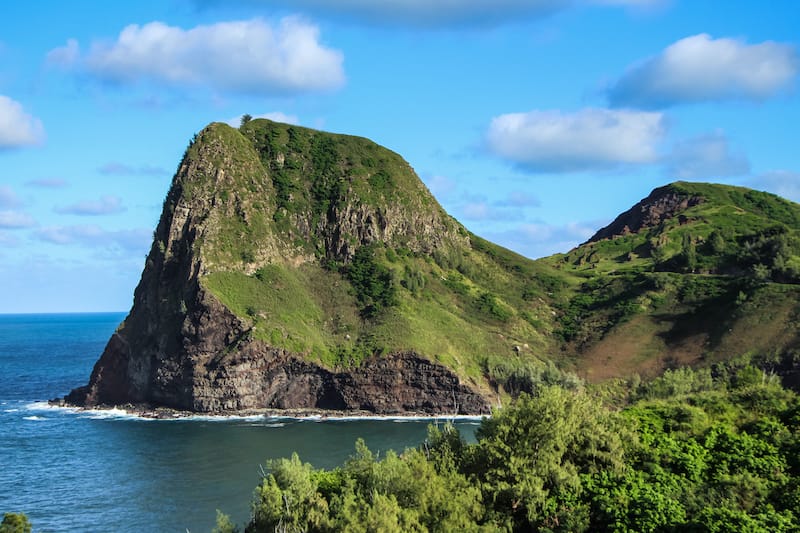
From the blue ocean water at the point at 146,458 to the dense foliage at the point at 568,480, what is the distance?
A: 1061 inches

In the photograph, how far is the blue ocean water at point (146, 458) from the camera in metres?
84.5

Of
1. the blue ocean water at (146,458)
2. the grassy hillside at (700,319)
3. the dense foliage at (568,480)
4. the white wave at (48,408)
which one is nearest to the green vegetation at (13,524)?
the dense foliage at (568,480)

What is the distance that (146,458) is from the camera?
371ft

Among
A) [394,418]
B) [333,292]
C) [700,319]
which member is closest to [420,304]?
[333,292]

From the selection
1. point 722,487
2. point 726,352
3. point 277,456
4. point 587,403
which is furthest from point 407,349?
point 722,487

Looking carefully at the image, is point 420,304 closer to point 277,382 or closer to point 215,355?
point 277,382

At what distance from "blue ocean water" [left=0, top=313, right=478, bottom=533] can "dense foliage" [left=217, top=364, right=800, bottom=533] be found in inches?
1061

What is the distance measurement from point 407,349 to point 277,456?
169 ft

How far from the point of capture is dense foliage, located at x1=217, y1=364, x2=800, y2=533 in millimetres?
49188

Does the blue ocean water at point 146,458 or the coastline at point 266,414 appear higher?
the coastline at point 266,414

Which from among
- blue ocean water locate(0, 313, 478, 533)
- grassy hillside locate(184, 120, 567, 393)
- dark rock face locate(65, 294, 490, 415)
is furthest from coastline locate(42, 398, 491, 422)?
grassy hillside locate(184, 120, 567, 393)

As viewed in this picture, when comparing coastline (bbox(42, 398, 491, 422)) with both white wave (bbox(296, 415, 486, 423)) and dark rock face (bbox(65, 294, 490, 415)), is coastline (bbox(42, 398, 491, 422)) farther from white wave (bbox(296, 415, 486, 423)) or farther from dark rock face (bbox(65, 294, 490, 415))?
dark rock face (bbox(65, 294, 490, 415))

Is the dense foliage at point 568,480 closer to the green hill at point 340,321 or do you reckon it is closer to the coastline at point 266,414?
the coastline at point 266,414

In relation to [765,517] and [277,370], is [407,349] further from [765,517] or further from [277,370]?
[765,517]
